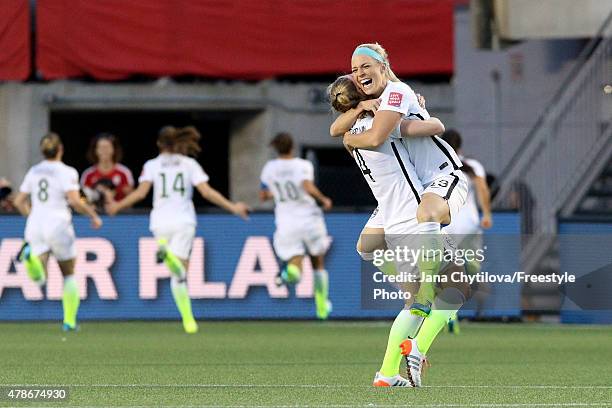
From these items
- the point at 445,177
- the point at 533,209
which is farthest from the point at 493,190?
the point at 445,177

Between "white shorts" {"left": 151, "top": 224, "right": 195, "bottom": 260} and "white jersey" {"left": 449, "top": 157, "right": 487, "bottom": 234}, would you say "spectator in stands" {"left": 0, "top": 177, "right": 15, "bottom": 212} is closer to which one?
"white shorts" {"left": 151, "top": 224, "right": 195, "bottom": 260}

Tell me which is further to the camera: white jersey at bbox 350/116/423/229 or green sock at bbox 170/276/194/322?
green sock at bbox 170/276/194/322

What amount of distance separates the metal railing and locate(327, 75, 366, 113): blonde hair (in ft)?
39.1

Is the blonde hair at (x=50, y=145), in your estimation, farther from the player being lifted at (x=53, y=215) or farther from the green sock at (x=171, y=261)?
the green sock at (x=171, y=261)

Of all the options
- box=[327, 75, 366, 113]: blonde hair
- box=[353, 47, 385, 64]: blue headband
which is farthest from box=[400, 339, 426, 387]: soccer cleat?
box=[353, 47, 385, 64]: blue headband

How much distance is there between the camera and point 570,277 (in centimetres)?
1981

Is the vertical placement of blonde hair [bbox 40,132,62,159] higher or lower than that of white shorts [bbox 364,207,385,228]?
higher

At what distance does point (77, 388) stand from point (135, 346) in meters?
4.93

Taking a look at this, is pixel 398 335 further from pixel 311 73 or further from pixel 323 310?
pixel 311 73

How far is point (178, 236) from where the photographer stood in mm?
17766

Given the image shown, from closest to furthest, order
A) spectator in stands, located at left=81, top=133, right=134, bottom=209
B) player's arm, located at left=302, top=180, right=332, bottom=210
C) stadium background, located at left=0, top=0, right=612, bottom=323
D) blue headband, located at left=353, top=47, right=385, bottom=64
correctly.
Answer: blue headband, located at left=353, top=47, right=385, bottom=64 < player's arm, located at left=302, top=180, right=332, bottom=210 < spectator in stands, located at left=81, top=133, right=134, bottom=209 < stadium background, located at left=0, top=0, right=612, bottom=323

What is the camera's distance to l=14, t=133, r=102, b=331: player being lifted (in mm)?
17391

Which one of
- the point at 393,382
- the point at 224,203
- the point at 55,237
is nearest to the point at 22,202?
the point at 55,237

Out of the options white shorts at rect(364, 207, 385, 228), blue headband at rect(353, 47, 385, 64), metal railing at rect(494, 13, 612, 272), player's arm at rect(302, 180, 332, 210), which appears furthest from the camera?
metal railing at rect(494, 13, 612, 272)
